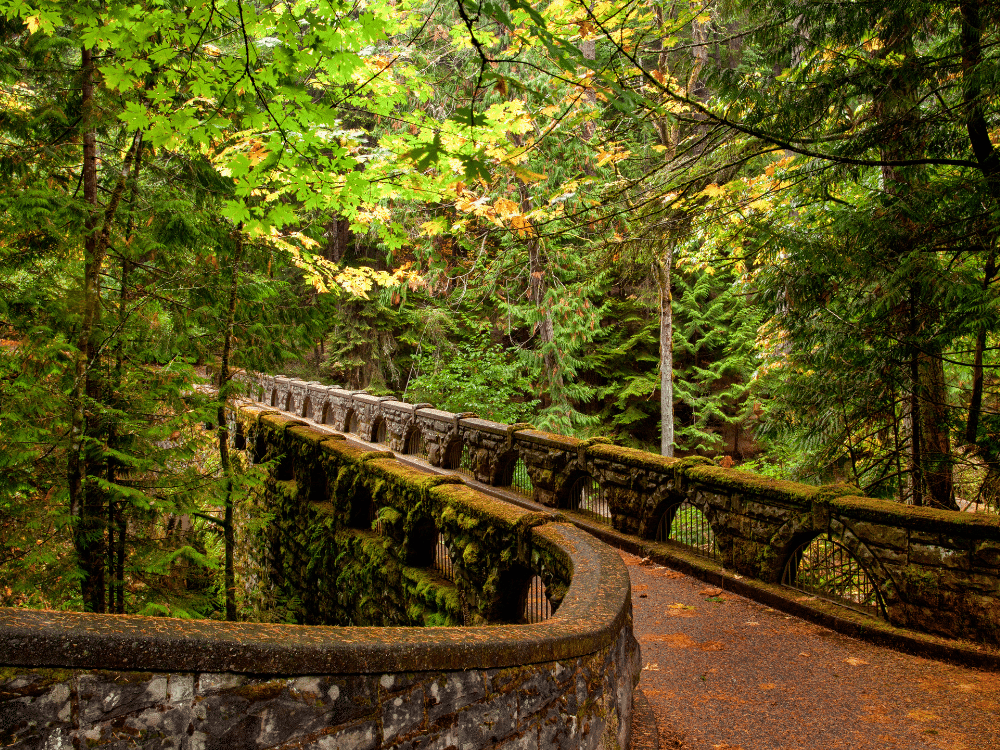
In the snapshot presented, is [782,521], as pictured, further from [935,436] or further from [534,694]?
[534,694]

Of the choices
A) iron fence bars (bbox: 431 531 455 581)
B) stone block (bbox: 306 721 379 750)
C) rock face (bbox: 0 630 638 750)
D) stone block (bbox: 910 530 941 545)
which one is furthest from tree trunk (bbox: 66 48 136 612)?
stone block (bbox: 910 530 941 545)

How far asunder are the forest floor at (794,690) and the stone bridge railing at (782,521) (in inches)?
19.4

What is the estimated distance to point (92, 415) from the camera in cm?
517

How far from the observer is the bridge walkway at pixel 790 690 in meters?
3.76

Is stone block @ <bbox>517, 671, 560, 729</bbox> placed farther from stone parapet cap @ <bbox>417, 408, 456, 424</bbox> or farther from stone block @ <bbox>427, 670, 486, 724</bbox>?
stone parapet cap @ <bbox>417, 408, 456, 424</bbox>

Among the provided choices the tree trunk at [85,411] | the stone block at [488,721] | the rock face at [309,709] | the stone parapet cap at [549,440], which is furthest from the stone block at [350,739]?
the stone parapet cap at [549,440]

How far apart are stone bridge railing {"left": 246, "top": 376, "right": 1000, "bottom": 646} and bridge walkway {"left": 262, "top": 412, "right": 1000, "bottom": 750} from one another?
18.7 inches

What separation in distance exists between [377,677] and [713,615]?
4466 mm

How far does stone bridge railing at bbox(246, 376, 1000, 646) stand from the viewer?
4629 mm

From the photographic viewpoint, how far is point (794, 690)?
4328mm

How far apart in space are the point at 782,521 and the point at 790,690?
1.84 meters

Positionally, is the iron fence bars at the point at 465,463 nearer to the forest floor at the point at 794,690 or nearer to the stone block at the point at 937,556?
the forest floor at the point at 794,690

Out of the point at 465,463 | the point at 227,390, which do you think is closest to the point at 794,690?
the point at 227,390

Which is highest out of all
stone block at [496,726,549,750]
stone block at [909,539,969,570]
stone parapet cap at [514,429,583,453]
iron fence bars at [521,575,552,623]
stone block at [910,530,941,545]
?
stone parapet cap at [514,429,583,453]
